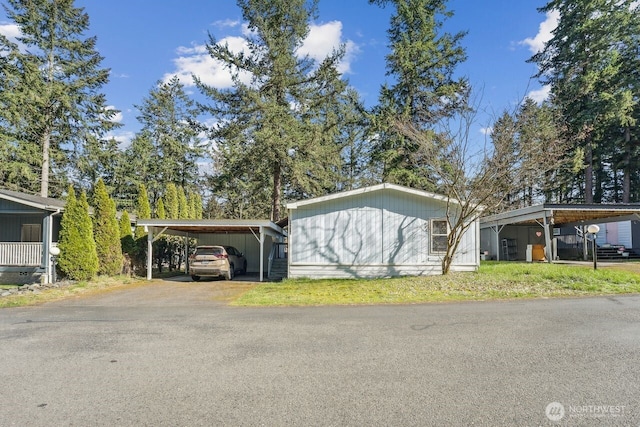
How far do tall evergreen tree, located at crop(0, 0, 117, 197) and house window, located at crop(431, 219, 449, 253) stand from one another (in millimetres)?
21905

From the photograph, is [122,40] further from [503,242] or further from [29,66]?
[503,242]

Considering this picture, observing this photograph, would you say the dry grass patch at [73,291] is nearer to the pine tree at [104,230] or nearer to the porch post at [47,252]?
the pine tree at [104,230]

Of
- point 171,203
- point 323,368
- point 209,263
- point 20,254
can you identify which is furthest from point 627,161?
point 20,254

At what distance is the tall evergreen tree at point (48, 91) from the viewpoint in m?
21.5

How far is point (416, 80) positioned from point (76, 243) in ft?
62.4

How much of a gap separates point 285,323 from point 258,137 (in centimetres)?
1429

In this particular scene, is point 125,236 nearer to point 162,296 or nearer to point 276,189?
point 162,296

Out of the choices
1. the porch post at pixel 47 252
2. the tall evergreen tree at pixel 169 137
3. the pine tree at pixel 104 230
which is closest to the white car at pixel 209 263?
the pine tree at pixel 104 230

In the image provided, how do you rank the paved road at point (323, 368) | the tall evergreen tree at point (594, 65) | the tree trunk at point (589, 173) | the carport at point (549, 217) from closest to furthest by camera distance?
1. the paved road at point (323, 368)
2. the carport at point (549, 217)
3. the tall evergreen tree at point (594, 65)
4. the tree trunk at point (589, 173)

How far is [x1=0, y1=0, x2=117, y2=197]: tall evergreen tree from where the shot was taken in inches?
846

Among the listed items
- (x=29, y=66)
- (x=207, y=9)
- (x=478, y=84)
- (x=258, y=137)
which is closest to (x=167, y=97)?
(x=29, y=66)

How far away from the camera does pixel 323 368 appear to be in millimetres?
4422

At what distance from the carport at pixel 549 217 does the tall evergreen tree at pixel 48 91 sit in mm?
25196

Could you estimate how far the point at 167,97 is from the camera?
101ft
